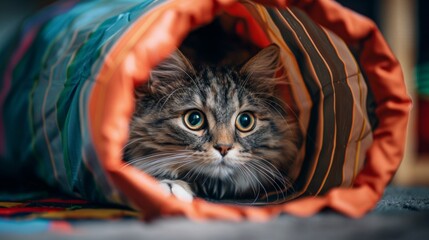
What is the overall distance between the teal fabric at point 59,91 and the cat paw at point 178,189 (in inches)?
7.0

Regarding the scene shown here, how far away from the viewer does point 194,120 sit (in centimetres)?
154

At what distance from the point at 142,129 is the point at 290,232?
0.70 meters

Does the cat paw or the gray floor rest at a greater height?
the cat paw

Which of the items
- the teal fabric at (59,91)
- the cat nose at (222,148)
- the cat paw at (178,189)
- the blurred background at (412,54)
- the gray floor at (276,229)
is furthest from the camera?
the blurred background at (412,54)

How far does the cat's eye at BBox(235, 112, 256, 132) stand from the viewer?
158cm

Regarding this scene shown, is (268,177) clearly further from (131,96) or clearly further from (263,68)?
(131,96)

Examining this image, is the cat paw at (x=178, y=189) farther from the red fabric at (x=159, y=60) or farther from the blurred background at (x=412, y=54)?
the blurred background at (x=412, y=54)

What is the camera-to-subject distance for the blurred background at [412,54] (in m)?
2.76

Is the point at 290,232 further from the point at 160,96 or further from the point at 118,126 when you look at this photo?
the point at 160,96

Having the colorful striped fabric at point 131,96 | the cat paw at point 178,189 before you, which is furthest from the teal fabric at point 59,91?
the cat paw at point 178,189

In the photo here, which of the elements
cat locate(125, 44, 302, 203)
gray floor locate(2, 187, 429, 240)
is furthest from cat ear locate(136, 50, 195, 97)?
gray floor locate(2, 187, 429, 240)

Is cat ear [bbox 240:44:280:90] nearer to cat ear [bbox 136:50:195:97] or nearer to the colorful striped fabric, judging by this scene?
the colorful striped fabric

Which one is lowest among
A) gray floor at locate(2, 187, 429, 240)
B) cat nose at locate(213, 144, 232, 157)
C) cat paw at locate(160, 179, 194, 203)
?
gray floor at locate(2, 187, 429, 240)

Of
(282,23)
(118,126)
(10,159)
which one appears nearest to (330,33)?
(282,23)
